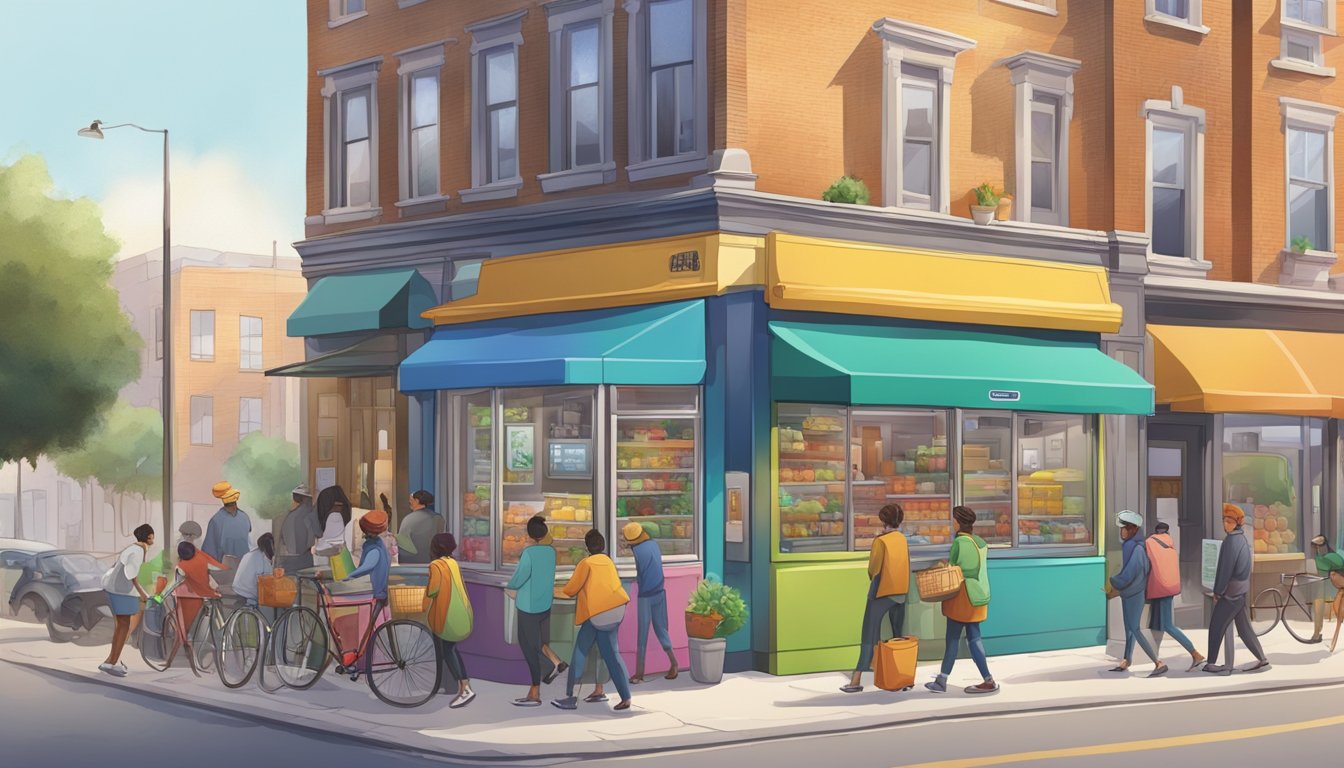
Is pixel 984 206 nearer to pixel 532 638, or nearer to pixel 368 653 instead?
pixel 532 638

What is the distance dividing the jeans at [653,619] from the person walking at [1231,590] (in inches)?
245

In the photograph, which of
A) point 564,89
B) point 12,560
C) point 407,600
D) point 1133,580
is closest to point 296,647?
point 407,600

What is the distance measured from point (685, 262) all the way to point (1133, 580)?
6223 mm

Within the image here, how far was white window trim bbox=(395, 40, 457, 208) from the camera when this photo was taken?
840 inches

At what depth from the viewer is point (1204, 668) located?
17250 millimetres

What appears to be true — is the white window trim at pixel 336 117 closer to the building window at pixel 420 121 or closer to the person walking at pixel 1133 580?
the building window at pixel 420 121

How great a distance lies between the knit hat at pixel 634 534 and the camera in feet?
50.1

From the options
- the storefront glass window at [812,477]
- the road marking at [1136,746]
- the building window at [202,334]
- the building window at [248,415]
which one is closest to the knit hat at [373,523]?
the storefront glass window at [812,477]

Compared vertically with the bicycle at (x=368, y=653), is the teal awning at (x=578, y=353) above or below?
above

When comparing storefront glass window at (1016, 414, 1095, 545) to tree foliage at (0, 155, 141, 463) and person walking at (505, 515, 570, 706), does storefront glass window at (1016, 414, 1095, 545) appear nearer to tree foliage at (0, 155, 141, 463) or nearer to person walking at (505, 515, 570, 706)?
person walking at (505, 515, 570, 706)

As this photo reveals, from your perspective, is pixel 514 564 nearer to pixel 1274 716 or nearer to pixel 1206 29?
pixel 1274 716

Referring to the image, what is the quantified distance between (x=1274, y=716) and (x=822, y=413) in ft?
20.1

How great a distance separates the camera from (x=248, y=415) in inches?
2926

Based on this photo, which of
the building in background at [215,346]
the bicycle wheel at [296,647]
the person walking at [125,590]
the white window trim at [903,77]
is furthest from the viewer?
the building in background at [215,346]
